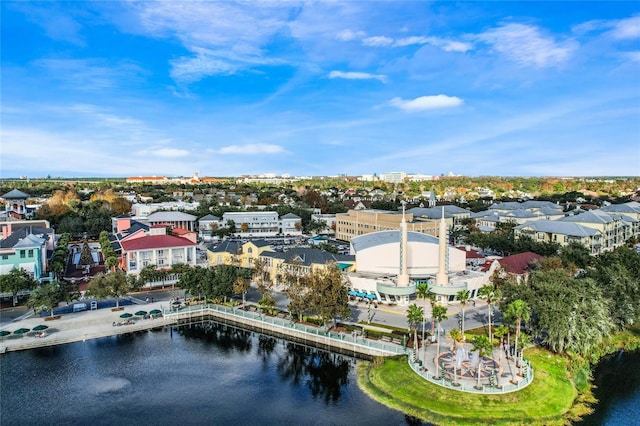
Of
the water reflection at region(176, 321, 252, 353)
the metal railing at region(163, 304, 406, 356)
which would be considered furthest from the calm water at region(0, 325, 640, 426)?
the metal railing at region(163, 304, 406, 356)

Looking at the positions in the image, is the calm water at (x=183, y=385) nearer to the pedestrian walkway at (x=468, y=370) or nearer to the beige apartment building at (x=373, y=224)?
the pedestrian walkway at (x=468, y=370)

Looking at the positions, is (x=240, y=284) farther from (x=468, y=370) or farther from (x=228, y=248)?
(x=468, y=370)

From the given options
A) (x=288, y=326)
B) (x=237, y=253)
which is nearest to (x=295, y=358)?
(x=288, y=326)

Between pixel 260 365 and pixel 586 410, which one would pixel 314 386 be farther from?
pixel 586 410

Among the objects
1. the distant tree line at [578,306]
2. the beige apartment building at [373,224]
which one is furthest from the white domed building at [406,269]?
the beige apartment building at [373,224]

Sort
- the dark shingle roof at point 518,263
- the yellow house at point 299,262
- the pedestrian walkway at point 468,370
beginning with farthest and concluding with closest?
the dark shingle roof at point 518,263 → the yellow house at point 299,262 → the pedestrian walkway at point 468,370

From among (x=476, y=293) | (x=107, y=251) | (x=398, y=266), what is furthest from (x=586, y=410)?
(x=107, y=251)

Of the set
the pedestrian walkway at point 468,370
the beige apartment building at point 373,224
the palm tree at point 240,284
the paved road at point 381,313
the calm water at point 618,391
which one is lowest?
the calm water at point 618,391

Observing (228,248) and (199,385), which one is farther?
(228,248)
